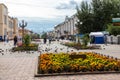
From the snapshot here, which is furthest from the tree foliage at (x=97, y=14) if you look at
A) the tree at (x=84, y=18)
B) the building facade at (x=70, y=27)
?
the building facade at (x=70, y=27)

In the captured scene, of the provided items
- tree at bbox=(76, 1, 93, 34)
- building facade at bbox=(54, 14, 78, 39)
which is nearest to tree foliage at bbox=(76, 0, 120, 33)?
tree at bbox=(76, 1, 93, 34)

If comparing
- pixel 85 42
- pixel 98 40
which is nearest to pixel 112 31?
pixel 98 40

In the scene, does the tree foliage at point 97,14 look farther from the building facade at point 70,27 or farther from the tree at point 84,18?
the building facade at point 70,27

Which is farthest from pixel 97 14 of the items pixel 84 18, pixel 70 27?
pixel 70 27

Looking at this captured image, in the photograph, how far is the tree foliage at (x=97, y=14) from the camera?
7750 cm

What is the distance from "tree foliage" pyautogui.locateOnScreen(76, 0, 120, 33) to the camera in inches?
3051

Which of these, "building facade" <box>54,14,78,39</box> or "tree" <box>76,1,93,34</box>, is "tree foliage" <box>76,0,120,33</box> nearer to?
"tree" <box>76,1,93,34</box>

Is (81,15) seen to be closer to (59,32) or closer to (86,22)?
(86,22)

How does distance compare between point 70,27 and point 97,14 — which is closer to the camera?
point 97,14

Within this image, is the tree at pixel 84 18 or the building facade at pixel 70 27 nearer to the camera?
the tree at pixel 84 18

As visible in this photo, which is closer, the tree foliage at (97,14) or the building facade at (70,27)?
the tree foliage at (97,14)

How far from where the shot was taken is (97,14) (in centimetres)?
7831

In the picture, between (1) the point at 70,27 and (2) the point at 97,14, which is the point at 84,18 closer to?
(2) the point at 97,14

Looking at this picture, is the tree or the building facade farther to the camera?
the building facade
